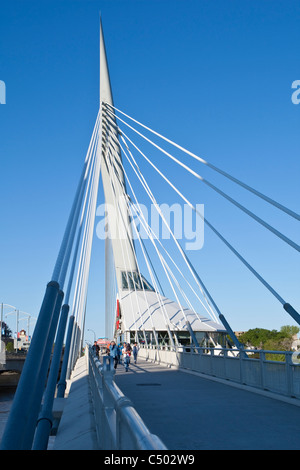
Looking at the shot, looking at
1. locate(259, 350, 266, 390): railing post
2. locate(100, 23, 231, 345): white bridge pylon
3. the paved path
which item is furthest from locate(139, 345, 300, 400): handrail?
locate(100, 23, 231, 345): white bridge pylon

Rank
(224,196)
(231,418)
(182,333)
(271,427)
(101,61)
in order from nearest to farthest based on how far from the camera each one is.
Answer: (271,427) → (231,418) → (224,196) → (101,61) → (182,333)

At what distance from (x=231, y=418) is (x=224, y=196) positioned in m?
8.24

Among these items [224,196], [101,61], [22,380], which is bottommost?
[22,380]

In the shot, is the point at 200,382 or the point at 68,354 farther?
the point at 68,354

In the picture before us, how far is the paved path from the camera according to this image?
736 centimetres

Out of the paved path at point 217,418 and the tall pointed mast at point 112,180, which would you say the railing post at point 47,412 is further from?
the tall pointed mast at point 112,180

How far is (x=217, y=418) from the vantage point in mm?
9664

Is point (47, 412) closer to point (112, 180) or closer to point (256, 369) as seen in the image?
point (256, 369)

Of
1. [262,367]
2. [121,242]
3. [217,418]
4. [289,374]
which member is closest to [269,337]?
[121,242]

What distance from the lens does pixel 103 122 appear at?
3553cm

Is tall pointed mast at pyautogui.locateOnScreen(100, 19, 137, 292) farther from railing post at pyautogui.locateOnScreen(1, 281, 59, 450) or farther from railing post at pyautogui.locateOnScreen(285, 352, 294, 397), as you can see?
railing post at pyautogui.locateOnScreen(1, 281, 59, 450)

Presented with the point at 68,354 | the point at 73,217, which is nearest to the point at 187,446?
the point at 73,217

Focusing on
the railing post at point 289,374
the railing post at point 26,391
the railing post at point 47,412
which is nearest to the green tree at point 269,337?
the railing post at point 47,412
